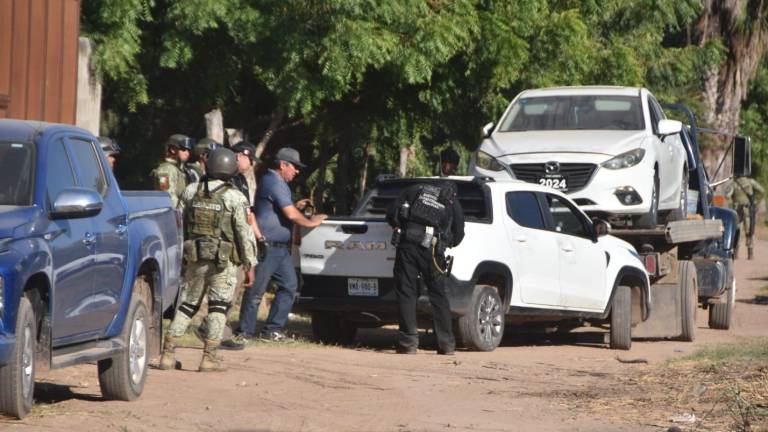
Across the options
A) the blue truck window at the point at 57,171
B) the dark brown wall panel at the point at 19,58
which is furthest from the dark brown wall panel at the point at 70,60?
the blue truck window at the point at 57,171

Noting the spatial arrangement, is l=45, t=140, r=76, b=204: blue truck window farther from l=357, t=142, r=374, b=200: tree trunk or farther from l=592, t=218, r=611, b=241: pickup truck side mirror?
l=357, t=142, r=374, b=200: tree trunk

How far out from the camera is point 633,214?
15414mm

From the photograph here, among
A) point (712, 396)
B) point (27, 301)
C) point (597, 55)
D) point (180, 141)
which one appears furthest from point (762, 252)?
point (27, 301)

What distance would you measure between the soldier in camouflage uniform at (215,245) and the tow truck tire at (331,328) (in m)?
3.36

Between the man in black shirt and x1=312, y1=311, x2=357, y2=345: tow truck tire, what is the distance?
4.56 ft

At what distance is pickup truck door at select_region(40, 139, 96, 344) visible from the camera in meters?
8.05

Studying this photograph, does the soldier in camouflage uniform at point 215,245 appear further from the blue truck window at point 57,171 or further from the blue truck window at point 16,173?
the blue truck window at point 16,173

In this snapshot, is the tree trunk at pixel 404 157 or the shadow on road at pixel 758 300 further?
the tree trunk at pixel 404 157

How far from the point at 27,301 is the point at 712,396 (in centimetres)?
479

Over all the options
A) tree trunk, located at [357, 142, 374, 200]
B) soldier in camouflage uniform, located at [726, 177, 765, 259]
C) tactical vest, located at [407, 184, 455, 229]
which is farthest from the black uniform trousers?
soldier in camouflage uniform, located at [726, 177, 765, 259]

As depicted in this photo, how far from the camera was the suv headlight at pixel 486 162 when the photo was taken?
15688 millimetres

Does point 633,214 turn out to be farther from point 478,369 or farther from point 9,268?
point 9,268

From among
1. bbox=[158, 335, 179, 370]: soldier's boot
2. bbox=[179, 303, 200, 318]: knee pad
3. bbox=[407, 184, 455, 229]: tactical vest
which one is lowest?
bbox=[158, 335, 179, 370]: soldier's boot

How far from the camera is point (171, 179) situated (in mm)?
14609
